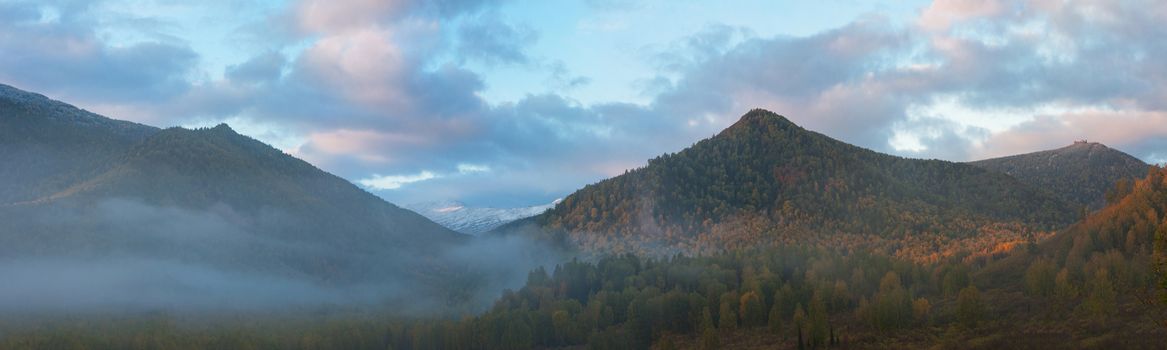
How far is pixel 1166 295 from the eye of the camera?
127 m

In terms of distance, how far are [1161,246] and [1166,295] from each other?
290 inches

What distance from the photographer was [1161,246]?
5017 inches
